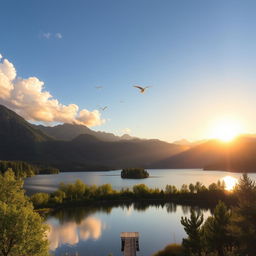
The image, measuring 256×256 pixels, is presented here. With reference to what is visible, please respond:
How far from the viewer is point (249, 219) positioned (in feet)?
113

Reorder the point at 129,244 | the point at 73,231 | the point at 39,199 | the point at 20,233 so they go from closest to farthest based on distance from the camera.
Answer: the point at 20,233
the point at 129,244
the point at 73,231
the point at 39,199

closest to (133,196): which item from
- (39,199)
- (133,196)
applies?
(133,196)

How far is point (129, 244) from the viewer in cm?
6288

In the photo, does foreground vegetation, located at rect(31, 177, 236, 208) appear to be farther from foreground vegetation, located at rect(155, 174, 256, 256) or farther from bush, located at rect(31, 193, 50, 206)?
foreground vegetation, located at rect(155, 174, 256, 256)

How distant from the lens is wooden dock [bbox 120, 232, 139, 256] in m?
59.1

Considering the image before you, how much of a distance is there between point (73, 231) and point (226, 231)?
176 feet

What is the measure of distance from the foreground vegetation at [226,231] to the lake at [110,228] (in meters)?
15.7

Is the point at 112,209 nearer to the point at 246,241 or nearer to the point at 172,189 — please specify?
the point at 172,189

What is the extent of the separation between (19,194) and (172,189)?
11693 cm

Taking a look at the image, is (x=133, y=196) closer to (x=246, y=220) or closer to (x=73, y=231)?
(x=73, y=231)

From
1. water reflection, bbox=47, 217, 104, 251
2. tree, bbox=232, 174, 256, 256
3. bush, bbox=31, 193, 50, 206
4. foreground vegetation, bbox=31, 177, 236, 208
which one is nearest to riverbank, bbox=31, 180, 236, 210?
foreground vegetation, bbox=31, 177, 236, 208

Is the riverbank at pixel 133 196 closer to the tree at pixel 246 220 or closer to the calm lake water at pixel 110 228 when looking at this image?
the calm lake water at pixel 110 228

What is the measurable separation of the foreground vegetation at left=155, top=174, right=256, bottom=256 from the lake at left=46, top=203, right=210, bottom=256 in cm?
1569

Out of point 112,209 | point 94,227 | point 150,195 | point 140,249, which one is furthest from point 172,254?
point 150,195
